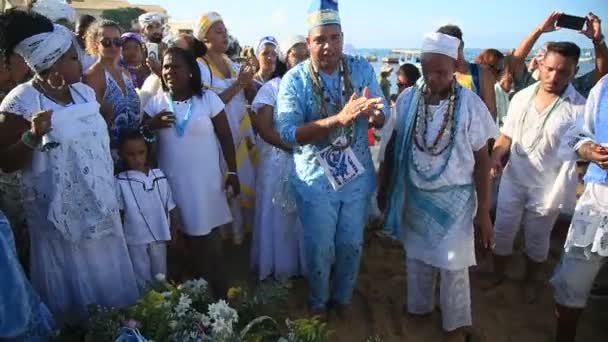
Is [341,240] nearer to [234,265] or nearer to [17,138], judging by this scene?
[234,265]

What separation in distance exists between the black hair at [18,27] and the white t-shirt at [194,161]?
97 centimetres

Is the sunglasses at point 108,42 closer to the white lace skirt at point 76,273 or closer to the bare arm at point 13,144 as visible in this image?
the bare arm at point 13,144

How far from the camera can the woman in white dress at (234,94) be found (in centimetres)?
420

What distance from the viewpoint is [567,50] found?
3598 millimetres

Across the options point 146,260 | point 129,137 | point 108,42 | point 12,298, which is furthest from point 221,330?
point 108,42

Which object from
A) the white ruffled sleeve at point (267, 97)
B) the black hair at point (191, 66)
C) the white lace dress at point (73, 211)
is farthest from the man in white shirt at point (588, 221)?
the white lace dress at point (73, 211)

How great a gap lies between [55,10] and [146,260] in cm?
219

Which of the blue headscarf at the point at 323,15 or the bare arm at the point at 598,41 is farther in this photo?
the bare arm at the point at 598,41

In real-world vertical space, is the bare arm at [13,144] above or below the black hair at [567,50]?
below

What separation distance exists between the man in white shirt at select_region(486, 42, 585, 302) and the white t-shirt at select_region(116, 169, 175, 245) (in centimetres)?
270

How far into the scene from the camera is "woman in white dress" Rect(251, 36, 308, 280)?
3816mm

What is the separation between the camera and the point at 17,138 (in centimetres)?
262

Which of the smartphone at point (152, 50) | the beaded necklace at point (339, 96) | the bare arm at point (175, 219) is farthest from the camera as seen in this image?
the smartphone at point (152, 50)

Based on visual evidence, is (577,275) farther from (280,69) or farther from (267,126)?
(280,69)
